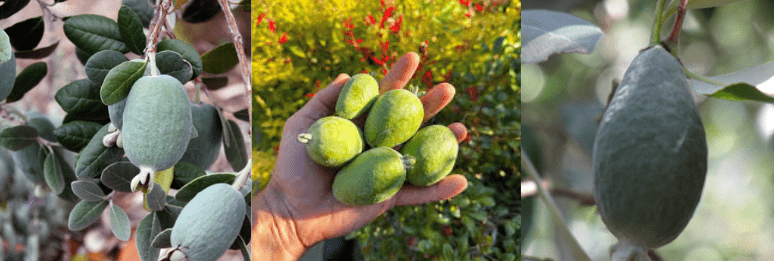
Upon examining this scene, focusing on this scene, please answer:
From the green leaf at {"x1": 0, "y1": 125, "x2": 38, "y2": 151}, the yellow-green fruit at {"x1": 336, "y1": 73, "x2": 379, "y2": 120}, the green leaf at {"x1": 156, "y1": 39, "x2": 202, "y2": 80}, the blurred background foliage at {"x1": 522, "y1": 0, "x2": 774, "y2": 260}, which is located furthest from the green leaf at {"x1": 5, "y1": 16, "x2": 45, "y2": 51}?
the blurred background foliage at {"x1": 522, "y1": 0, "x2": 774, "y2": 260}

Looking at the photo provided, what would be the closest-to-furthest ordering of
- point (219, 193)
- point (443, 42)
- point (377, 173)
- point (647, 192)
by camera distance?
point (647, 192), point (219, 193), point (377, 173), point (443, 42)

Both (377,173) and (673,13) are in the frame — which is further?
(377,173)

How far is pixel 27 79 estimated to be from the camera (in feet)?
1.60

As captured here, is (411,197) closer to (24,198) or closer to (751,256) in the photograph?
(751,256)

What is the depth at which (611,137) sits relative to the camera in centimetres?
22

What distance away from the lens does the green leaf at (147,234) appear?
399mm

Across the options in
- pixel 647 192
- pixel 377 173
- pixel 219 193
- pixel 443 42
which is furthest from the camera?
pixel 443 42

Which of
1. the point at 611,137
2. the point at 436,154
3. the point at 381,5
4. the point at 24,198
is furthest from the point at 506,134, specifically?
the point at 24,198

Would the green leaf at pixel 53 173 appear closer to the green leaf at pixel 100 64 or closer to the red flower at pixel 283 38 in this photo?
the green leaf at pixel 100 64

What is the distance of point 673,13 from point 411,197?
343 millimetres

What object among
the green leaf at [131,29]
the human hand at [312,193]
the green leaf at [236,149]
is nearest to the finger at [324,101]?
the human hand at [312,193]

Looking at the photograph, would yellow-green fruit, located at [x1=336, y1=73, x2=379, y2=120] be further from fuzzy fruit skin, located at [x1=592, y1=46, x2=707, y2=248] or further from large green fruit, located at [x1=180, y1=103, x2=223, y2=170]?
fuzzy fruit skin, located at [x1=592, y1=46, x2=707, y2=248]

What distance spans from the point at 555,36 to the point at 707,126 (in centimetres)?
13

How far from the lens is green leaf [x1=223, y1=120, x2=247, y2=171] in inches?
18.1
